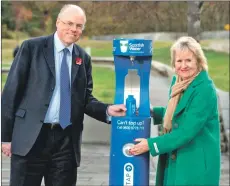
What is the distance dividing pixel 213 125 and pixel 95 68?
18.1ft

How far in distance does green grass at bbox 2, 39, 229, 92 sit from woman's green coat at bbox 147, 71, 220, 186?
4.89 m

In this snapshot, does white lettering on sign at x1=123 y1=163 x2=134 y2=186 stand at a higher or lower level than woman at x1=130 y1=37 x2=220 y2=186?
lower

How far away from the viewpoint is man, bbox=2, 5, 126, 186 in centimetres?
404

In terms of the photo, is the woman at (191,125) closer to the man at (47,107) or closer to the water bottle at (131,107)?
the water bottle at (131,107)

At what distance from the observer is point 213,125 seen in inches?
145

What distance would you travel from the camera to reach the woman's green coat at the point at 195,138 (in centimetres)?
361

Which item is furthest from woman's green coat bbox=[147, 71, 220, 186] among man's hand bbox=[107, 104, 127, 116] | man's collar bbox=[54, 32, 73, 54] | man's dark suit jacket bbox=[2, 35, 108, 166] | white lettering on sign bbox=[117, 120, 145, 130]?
man's collar bbox=[54, 32, 73, 54]

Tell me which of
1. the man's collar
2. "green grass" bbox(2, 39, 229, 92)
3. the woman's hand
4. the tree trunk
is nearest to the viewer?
the woman's hand

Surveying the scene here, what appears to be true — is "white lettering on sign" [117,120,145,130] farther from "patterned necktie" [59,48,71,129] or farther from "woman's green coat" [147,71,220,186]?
"patterned necktie" [59,48,71,129]

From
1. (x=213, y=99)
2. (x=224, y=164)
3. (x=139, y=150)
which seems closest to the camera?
(x=213, y=99)


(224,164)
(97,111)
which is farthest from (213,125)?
(224,164)

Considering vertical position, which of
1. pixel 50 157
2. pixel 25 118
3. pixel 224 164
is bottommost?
pixel 224 164

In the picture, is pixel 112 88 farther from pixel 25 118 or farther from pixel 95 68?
pixel 25 118

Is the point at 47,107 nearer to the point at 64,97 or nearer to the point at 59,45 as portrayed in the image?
the point at 64,97
